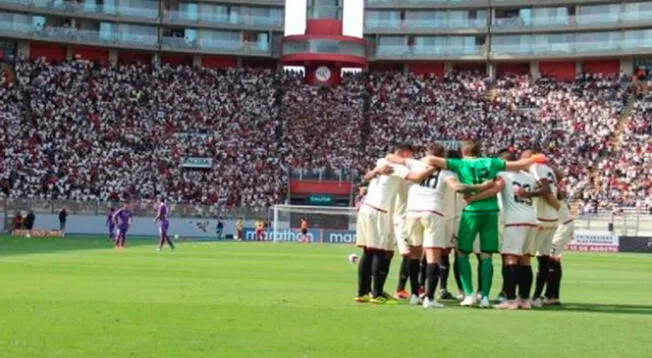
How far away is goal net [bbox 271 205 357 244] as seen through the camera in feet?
227

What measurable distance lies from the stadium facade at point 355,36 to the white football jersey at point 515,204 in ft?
257

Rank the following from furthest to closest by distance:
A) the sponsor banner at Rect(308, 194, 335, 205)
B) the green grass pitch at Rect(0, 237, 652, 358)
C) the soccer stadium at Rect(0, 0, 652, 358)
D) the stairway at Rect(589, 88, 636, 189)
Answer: the sponsor banner at Rect(308, 194, 335, 205) < the stairway at Rect(589, 88, 636, 189) < the soccer stadium at Rect(0, 0, 652, 358) < the green grass pitch at Rect(0, 237, 652, 358)

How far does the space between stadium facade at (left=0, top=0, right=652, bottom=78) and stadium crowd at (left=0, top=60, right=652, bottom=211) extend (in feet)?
11.3

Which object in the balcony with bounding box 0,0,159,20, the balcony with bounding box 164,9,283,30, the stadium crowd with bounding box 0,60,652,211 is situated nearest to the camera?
the stadium crowd with bounding box 0,60,652,211

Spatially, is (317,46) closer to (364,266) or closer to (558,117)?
(558,117)

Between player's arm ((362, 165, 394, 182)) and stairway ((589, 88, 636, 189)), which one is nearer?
player's arm ((362, 165, 394, 182))

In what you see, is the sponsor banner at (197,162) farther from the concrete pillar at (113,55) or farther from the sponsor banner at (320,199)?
the concrete pillar at (113,55)

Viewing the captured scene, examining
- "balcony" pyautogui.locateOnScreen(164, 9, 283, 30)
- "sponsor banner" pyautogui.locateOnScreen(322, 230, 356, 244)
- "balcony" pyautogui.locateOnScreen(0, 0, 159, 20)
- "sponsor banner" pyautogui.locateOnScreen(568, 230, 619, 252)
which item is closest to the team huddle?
"sponsor banner" pyautogui.locateOnScreen(568, 230, 619, 252)

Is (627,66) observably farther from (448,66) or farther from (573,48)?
(448,66)

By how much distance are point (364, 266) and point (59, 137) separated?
2506 inches

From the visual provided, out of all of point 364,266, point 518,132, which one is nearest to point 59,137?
point 518,132

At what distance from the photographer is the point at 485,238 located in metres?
18.0

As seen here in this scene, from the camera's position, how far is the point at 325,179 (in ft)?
267

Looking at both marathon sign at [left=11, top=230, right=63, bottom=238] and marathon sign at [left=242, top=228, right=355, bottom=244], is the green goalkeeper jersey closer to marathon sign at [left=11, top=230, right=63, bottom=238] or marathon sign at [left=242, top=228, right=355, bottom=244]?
marathon sign at [left=11, top=230, right=63, bottom=238]
